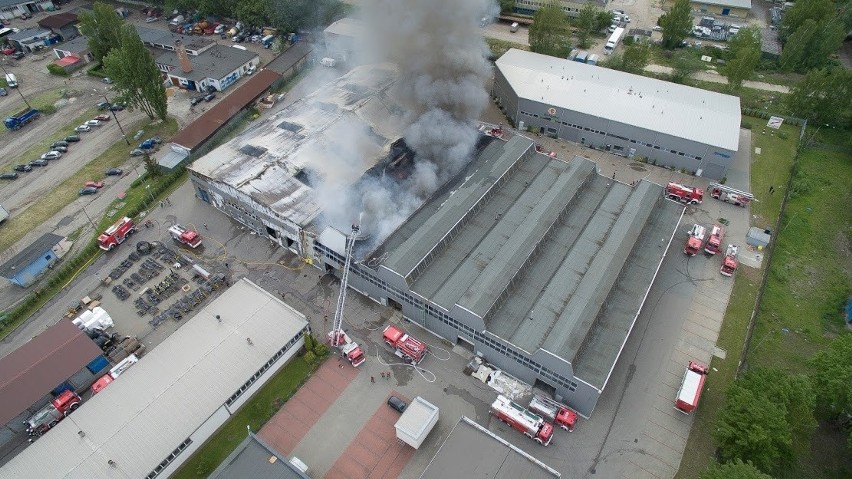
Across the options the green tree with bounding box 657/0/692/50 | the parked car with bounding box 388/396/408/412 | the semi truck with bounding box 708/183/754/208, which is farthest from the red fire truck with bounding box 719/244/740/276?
the green tree with bounding box 657/0/692/50

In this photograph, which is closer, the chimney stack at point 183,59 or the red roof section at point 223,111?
the red roof section at point 223,111

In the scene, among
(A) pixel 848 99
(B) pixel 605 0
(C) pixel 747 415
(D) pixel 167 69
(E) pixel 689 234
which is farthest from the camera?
(B) pixel 605 0

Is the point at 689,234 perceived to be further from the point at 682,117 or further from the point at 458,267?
the point at 458,267

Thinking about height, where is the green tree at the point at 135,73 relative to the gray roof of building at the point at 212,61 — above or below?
above

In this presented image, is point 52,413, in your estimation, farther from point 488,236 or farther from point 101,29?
point 101,29

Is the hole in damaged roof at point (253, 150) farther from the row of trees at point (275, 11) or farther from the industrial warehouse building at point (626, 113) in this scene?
the row of trees at point (275, 11)

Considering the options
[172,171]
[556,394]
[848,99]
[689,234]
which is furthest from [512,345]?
[848,99]

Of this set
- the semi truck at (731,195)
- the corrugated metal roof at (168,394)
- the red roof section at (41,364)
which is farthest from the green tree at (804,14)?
the red roof section at (41,364)
